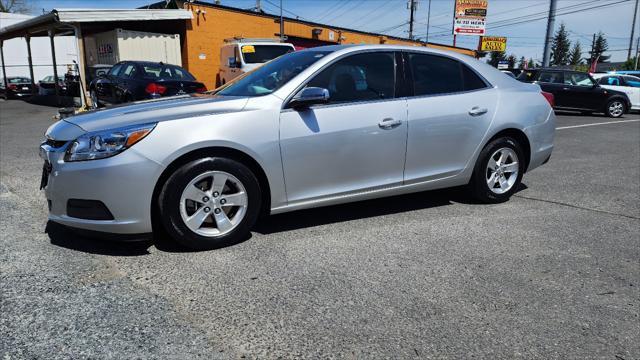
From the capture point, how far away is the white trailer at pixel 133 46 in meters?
17.7

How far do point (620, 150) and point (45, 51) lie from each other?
135ft

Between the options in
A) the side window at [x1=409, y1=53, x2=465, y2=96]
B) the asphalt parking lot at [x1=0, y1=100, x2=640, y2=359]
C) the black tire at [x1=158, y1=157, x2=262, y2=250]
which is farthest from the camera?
the side window at [x1=409, y1=53, x2=465, y2=96]

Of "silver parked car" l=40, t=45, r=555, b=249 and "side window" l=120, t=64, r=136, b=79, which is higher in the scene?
"side window" l=120, t=64, r=136, b=79

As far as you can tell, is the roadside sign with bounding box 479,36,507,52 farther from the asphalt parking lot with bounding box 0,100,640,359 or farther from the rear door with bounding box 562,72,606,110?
the asphalt parking lot with bounding box 0,100,640,359

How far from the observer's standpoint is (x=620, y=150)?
913 cm

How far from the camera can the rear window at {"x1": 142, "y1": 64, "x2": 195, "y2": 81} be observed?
12047mm

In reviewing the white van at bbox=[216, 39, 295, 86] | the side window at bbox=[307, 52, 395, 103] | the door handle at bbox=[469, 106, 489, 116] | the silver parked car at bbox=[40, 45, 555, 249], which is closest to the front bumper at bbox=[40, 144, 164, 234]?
the silver parked car at bbox=[40, 45, 555, 249]

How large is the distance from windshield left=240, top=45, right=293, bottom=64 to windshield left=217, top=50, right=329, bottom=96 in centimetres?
1000

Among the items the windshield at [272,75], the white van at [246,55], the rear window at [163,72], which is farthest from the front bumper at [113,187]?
the white van at [246,55]

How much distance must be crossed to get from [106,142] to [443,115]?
9.59 feet

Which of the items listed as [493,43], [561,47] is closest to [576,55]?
[561,47]

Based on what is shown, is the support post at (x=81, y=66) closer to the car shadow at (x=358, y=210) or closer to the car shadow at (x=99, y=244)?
the car shadow at (x=99, y=244)

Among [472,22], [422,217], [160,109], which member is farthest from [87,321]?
[472,22]

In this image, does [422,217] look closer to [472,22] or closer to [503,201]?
[503,201]
